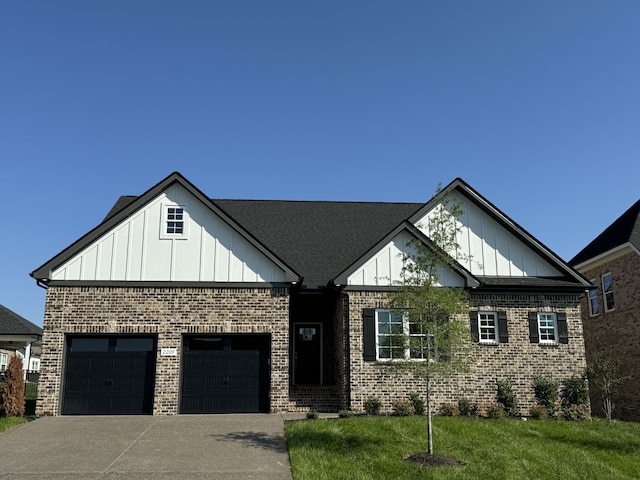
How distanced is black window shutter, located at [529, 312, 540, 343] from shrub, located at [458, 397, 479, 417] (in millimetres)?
2737

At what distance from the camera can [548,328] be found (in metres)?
18.1

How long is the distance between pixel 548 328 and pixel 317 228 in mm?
8628

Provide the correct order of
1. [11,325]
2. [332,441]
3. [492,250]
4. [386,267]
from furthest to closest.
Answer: [11,325] → [492,250] → [386,267] → [332,441]

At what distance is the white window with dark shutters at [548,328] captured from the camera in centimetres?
1789

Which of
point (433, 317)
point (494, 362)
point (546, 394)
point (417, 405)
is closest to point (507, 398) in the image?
point (494, 362)

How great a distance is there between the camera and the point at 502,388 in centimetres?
1706

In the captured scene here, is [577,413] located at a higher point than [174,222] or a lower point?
lower

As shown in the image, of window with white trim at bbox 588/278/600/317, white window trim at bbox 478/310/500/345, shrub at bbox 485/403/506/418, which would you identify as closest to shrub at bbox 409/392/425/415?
shrub at bbox 485/403/506/418

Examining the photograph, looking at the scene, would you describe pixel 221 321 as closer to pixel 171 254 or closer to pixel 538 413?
pixel 171 254

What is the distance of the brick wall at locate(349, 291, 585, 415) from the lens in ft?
55.2

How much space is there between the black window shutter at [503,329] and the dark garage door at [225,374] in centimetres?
702

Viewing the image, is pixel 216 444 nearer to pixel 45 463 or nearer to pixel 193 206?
pixel 45 463

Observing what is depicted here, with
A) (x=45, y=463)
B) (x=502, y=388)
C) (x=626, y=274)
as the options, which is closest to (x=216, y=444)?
(x=45, y=463)

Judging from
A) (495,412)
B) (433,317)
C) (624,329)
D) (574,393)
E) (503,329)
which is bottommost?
(495,412)
